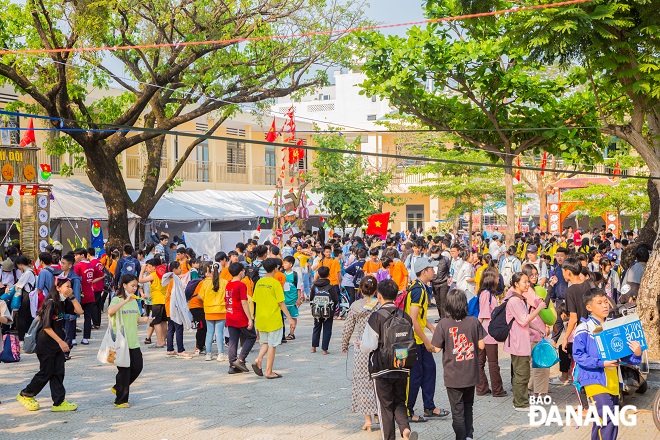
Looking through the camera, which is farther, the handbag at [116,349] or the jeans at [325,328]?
the jeans at [325,328]

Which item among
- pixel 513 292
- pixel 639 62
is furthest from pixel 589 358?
pixel 639 62

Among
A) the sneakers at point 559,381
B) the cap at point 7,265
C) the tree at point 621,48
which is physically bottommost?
the sneakers at point 559,381

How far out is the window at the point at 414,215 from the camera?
48.6 m

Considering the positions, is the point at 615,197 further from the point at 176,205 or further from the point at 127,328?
the point at 127,328

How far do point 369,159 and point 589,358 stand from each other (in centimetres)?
3600

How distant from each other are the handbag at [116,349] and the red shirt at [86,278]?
16.5 feet

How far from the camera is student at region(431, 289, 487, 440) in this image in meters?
6.85

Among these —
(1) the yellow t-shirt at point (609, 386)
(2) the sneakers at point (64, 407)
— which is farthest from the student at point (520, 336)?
(2) the sneakers at point (64, 407)

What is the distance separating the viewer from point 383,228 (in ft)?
80.7

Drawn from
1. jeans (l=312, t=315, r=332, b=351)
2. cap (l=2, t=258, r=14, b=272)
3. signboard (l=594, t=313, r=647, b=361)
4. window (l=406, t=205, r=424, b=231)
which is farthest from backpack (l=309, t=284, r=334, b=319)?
window (l=406, t=205, r=424, b=231)

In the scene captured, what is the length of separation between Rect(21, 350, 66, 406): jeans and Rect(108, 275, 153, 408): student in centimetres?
63

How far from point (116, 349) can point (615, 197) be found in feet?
82.0

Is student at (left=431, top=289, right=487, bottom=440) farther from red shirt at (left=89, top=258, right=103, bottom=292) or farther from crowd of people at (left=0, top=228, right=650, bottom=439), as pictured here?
red shirt at (left=89, top=258, right=103, bottom=292)

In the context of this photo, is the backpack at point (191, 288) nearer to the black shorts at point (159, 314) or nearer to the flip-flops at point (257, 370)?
the black shorts at point (159, 314)
